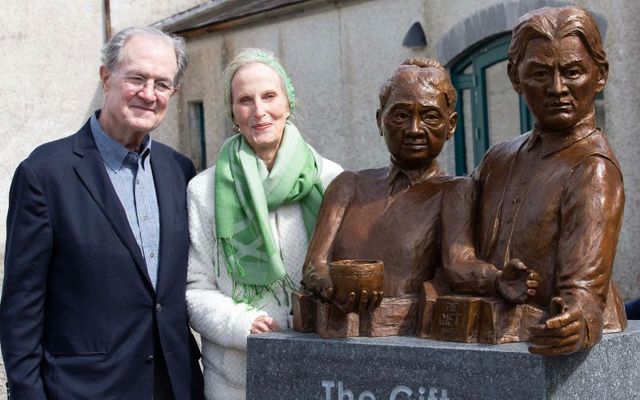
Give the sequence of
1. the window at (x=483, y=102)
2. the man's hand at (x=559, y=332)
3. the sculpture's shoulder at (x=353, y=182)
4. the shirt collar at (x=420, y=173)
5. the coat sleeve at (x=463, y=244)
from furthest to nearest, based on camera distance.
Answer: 1. the window at (x=483, y=102)
2. the sculpture's shoulder at (x=353, y=182)
3. the shirt collar at (x=420, y=173)
4. the coat sleeve at (x=463, y=244)
5. the man's hand at (x=559, y=332)

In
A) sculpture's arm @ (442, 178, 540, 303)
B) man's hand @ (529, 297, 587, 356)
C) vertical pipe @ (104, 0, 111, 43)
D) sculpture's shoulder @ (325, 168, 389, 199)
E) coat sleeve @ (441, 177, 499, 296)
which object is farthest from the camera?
vertical pipe @ (104, 0, 111, 43)

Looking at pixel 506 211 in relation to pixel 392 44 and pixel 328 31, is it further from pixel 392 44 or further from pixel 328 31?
pixel 328 31

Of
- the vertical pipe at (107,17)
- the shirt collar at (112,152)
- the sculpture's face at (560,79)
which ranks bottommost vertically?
the shirt collar at (112,152)

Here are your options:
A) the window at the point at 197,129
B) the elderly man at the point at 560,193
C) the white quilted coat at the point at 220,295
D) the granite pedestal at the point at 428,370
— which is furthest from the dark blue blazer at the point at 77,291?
the window at the point at 197,129

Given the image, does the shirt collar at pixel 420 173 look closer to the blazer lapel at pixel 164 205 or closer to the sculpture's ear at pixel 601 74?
the sculpture's ear at pixel 601 74

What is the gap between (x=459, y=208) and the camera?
11.0ft

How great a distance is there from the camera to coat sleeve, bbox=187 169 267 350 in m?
3.76

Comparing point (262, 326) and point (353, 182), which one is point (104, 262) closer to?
point (262, 326)

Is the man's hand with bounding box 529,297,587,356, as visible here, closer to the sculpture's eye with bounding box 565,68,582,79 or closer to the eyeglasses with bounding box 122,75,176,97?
the sculpture's eye with bounding box 565,68,582,79

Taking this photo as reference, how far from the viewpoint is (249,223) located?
3762 mm

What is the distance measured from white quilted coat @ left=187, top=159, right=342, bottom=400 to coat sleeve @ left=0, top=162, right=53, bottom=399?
0.48 metres

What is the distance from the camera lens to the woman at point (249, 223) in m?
3.72

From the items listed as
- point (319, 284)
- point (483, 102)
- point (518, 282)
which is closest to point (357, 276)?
point (319, 284)

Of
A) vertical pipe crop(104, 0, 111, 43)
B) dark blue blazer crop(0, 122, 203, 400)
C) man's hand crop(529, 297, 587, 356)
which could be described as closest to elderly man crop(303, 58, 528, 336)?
man's hand crop(529, 297, 587, 356)
